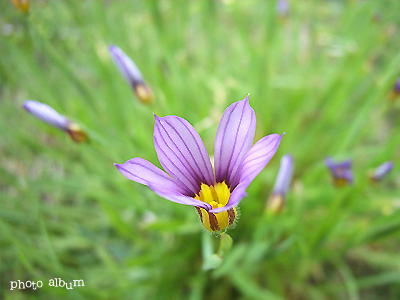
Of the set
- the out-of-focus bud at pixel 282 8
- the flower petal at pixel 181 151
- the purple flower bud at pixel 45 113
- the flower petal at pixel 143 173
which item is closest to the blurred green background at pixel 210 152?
the out-of-focus bud at pixel 282 8

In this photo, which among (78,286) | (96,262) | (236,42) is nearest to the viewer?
(78,286)

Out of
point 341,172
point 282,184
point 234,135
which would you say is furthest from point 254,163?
point 341,172

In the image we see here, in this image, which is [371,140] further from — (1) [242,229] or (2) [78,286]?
(2) [78,286]

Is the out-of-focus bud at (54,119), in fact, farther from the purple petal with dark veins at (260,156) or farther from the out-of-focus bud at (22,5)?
the purple petal with dark veins at (260,156)

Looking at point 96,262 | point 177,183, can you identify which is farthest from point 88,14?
point 177,183

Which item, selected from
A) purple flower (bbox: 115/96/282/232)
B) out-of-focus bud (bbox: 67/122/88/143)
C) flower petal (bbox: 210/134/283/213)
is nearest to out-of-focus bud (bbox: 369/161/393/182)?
purple flower (bbox: 115/96/282/232)

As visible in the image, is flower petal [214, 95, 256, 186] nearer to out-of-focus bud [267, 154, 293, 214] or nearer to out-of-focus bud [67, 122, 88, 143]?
out-of-focus bud [267, 154, 293, 214]
